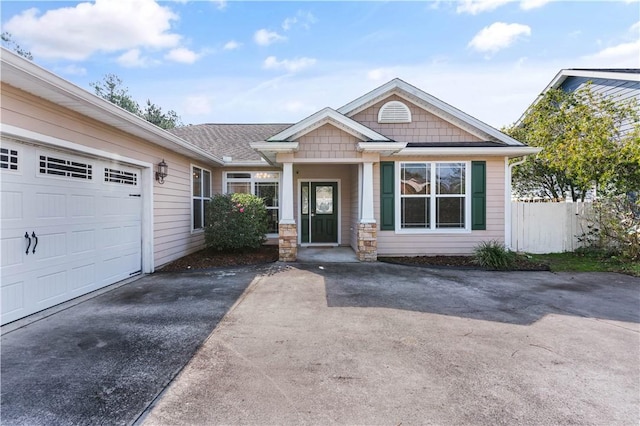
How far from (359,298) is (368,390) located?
8.38 feet

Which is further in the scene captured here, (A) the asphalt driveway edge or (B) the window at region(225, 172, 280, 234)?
(B) the window at region(225, 172, 280, 234)

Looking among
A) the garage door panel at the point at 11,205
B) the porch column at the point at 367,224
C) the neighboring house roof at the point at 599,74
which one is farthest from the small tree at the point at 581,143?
the garage door panel at the point at 11,205

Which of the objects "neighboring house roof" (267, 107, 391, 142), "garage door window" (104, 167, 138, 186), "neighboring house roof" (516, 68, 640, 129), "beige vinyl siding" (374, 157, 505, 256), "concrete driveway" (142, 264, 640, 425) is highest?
"neighboring house roof" (516, 68, 640, 129)

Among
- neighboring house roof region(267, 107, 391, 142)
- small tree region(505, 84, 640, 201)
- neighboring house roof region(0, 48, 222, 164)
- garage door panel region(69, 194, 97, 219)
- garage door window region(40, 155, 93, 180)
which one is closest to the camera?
neighboring house roof region(0, 48, 222, 164)

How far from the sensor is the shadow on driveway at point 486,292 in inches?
179

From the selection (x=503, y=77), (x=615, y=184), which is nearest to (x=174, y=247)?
(x=503, y=77)

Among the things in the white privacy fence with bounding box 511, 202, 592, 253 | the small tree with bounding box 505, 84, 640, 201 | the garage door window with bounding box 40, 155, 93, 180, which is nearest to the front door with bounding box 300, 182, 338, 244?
the white privacy fence with bounding box 511, 202, 592, 253

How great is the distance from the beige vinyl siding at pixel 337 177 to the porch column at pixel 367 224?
252 centimetres

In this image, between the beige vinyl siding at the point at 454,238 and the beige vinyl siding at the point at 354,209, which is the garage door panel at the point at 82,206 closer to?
the beige vinyl siding at the point at 354,209

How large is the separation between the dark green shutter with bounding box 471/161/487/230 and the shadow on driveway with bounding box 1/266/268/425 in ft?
21.0

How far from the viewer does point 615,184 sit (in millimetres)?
8203

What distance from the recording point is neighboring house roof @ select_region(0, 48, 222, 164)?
3354mm

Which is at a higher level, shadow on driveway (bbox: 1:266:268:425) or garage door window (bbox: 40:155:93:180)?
garage door window (bbox: 40:155:93:180)

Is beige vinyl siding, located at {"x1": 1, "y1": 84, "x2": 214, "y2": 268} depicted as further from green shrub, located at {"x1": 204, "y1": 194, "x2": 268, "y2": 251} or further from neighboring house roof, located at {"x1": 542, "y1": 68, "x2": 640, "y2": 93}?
neighboring house roof, located at {"x1": 542, "y1": 68, "x2": 640, "y2": 93}
